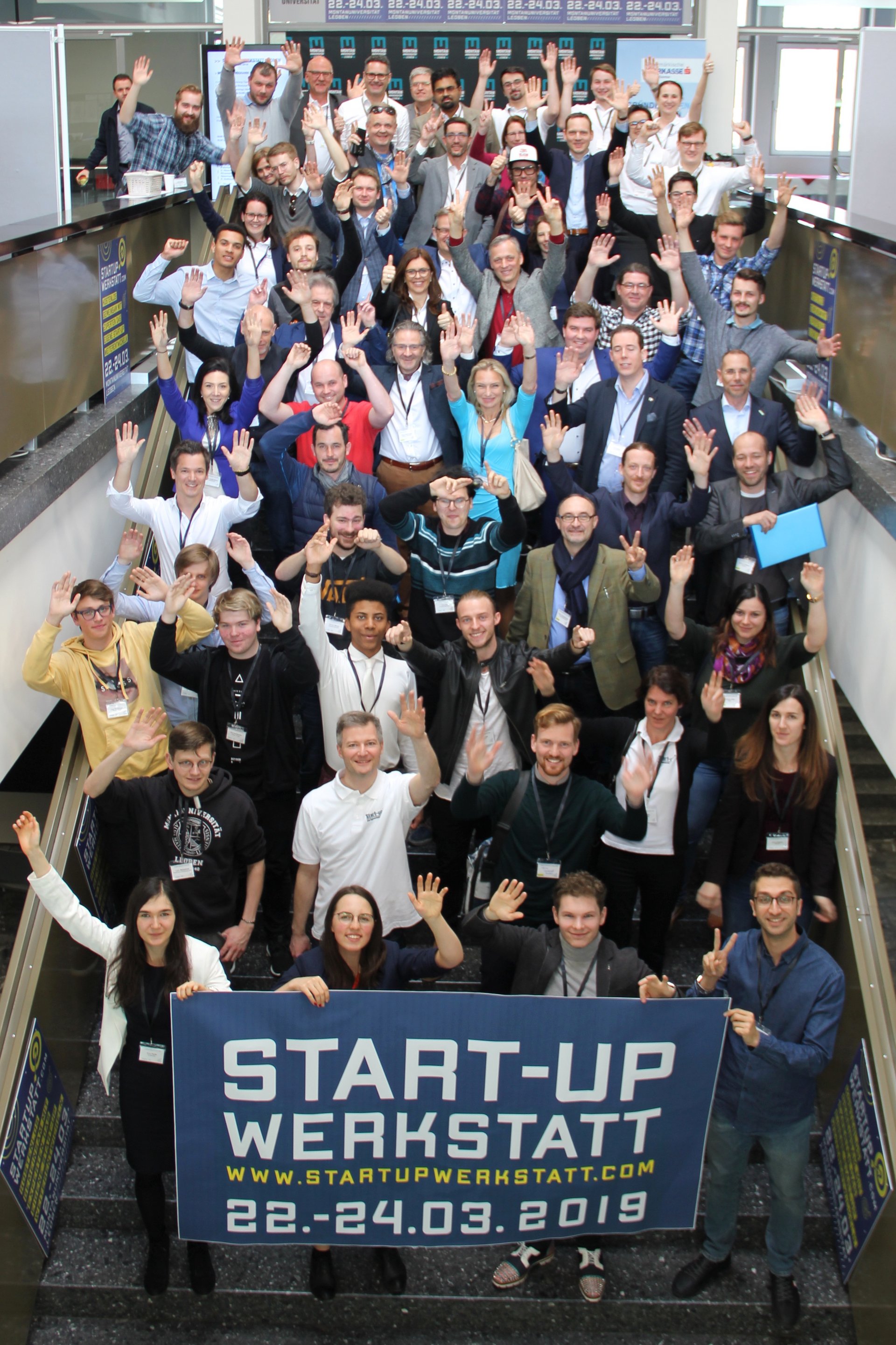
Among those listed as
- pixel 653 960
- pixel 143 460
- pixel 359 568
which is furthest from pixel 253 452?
pixel 653 960

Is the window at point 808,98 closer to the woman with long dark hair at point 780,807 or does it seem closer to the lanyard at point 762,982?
the woman with long dark hair at point 780,807

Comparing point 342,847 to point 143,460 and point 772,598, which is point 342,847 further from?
point 143,460

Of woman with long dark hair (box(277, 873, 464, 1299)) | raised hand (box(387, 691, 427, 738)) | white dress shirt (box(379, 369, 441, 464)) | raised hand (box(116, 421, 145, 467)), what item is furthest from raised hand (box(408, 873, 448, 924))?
white dress shirt (box(379, 369, 441, 464))

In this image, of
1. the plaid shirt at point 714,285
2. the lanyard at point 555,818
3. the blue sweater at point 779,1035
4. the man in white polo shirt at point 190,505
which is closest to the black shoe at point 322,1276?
the blue sweater at point 779,1035

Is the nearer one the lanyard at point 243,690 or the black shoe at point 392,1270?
the black shoe at point 392,1270

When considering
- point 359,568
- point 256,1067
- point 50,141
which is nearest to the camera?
point 256,1067

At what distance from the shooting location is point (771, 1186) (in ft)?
13.6

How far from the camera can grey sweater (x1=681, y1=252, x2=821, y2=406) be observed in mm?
6418

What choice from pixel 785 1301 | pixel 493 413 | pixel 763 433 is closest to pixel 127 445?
pixel 493 413

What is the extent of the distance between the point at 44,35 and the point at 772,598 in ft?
14.8

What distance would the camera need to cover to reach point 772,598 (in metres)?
5.55

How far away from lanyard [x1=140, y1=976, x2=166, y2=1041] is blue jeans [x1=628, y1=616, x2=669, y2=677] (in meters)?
2.45

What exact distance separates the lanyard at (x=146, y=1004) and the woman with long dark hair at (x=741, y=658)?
2048 millimetres

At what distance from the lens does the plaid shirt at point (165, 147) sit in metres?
9.25
